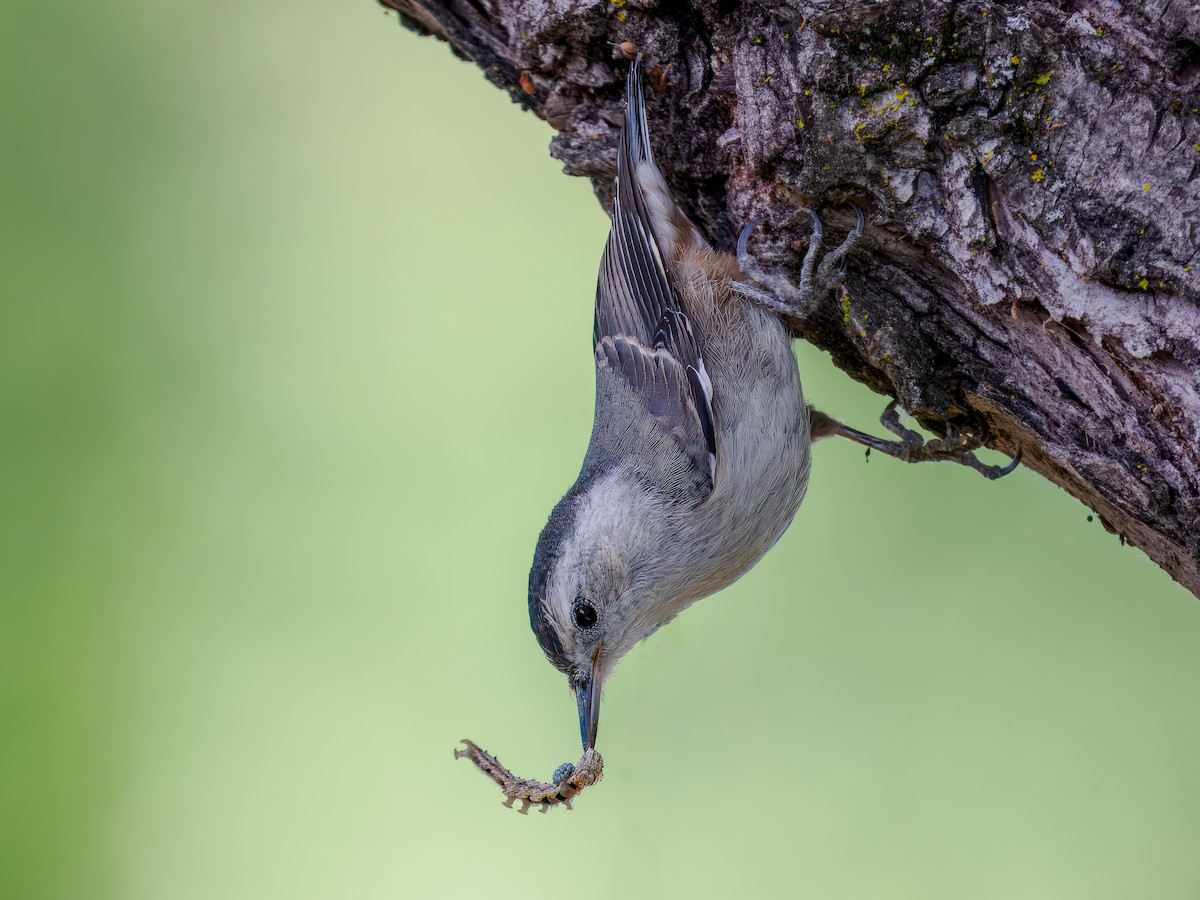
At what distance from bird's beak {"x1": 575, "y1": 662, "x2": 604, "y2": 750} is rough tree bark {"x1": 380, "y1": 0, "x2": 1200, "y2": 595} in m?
1.05

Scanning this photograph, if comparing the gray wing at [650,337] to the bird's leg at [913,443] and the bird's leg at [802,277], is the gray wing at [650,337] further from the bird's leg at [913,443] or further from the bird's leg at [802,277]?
the bird's leg at [913,443]

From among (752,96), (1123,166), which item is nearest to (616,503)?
(752,96)

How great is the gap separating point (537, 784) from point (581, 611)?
439 millimetres

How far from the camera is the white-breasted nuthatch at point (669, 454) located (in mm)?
2564

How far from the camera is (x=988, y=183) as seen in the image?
190 centimetres

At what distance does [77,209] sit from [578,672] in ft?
9.68

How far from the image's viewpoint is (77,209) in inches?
160

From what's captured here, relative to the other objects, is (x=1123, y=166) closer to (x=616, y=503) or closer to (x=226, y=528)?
(x=616, y=503)

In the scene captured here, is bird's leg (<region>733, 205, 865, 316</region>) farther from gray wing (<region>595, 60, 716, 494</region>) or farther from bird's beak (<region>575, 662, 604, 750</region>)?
bird's beak (<region>575, 662, 604, 750</region>)

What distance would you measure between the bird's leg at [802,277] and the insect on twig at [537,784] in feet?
3.99

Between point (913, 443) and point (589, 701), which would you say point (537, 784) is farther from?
point (913, 443)

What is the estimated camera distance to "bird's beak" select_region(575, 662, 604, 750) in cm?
258

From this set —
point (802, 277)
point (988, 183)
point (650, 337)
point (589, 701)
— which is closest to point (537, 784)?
point (589, 701)

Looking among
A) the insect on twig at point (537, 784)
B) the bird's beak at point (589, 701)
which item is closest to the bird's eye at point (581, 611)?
the bird's beak at point (589, 701)
